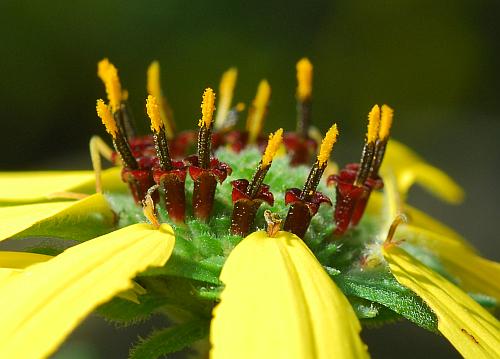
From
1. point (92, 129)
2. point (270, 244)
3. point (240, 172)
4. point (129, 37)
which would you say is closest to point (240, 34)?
point (129, 37)

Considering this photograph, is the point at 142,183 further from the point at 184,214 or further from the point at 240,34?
the point at 240,34

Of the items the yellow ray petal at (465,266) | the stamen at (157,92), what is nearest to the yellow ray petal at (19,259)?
the stamen at (157,92)

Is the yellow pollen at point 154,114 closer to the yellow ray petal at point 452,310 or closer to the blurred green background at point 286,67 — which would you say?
the yellow ray petal at point 452,310

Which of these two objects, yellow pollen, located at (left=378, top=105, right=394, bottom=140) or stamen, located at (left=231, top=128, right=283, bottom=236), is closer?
stamen, located at (left=231, top=128, right=283, bottom=236)

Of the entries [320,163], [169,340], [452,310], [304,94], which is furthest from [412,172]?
[169,340]

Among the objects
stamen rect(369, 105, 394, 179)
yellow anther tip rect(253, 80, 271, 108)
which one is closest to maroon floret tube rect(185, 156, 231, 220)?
stamen rect(369, 105, 394, 179)

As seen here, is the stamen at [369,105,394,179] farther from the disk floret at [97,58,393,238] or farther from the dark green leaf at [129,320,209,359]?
the dark green leaf at [129,320,209,359]
